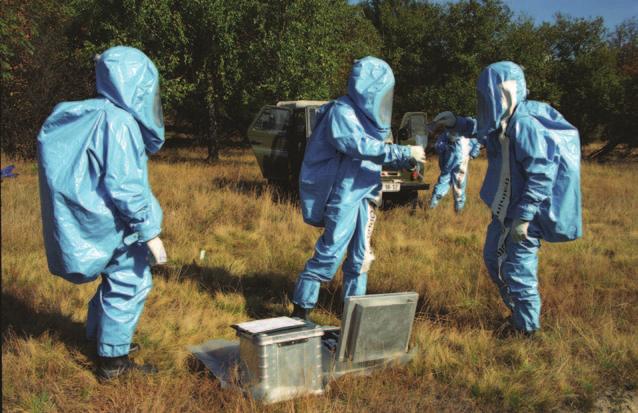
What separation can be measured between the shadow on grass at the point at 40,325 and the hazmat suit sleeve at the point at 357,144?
2.16 metres

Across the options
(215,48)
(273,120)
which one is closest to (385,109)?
(273,120)

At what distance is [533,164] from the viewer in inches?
141

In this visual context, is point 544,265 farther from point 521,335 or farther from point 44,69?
point 44,69

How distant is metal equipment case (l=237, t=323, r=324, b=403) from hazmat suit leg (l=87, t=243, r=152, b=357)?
25.6 inches

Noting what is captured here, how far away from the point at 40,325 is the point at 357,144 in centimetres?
261

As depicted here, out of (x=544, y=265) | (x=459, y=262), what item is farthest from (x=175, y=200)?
(x=544, y=265)

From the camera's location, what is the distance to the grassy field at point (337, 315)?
3193mm

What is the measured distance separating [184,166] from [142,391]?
10.7 meters

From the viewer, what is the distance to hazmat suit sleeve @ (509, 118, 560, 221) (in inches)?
141

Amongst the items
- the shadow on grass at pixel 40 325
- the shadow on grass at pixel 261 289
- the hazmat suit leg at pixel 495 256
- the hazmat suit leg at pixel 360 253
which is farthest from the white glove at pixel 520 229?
the shadow on grass at pixel 40 325

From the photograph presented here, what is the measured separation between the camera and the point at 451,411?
315 centimetres

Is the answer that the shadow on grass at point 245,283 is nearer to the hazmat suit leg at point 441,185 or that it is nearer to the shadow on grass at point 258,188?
the shadow on grass at point 258,188

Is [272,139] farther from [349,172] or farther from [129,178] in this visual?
[129,178]

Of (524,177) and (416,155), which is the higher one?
(416,155)
